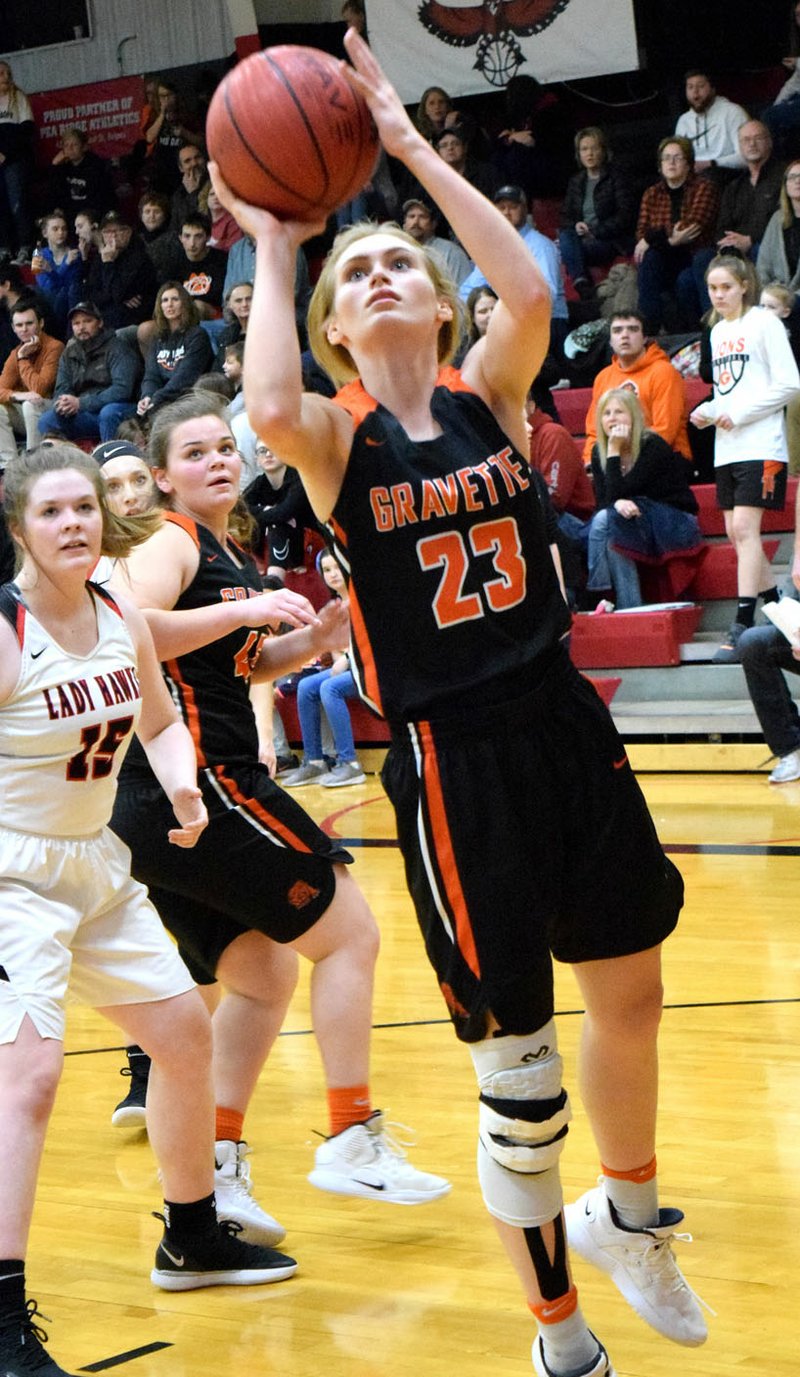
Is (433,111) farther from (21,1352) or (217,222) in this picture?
(21,1352)

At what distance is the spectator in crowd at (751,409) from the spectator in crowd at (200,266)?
5.96m

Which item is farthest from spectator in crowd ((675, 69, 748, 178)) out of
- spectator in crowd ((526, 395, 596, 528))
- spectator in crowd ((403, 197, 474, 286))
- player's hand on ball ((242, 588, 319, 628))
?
player's hand on ball ((242, 588, 319, 628))

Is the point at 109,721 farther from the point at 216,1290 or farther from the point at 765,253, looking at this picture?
the point at 765,253

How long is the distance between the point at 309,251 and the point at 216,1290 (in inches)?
500

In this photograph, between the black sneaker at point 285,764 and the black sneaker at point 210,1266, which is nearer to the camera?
the black sneaker at point 210,1266

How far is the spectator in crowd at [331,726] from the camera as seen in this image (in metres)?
10.3

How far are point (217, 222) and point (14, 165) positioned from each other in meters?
2.87

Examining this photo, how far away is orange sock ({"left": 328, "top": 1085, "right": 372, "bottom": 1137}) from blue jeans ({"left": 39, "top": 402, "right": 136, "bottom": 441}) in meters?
10.4

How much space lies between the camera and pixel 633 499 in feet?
33.1

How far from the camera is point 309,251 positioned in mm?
15016

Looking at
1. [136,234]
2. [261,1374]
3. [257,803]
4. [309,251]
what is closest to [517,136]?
[309,251]

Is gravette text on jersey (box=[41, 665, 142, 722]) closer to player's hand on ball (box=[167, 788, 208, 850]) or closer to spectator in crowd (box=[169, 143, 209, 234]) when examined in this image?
player's hand on ball (box=[167, 788, 208, 850])

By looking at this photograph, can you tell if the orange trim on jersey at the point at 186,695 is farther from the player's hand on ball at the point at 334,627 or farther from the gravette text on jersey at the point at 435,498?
the gravette text on jersey at the point at 435,498

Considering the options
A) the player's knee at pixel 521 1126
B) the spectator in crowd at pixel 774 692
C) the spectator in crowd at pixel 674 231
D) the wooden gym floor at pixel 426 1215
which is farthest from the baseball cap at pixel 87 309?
the player's knee at pixel 521 1126
